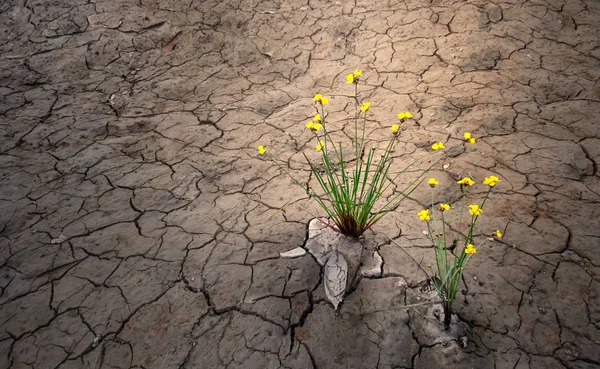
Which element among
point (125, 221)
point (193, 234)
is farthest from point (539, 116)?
point (125, 221)

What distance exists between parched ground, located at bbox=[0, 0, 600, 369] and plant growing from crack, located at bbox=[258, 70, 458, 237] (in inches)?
4.7

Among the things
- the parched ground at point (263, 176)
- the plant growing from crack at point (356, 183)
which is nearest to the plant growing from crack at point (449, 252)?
the parched ground at point (263, 176)

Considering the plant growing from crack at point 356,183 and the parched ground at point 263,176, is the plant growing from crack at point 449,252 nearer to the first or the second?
the parched ground at point 263,176

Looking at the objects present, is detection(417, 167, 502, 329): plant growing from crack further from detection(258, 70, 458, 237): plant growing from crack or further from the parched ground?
detection(258, 70, 458, 237): plant growing from crack

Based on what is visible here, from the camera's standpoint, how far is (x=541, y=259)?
6.23 ft

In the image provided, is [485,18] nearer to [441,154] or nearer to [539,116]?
[539,116]

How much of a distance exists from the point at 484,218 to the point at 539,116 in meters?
1.12

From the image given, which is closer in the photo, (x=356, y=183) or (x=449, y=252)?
(x=356, y=183)

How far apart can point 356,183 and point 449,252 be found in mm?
644

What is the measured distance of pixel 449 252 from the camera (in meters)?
2.00

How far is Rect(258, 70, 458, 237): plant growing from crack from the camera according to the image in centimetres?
189

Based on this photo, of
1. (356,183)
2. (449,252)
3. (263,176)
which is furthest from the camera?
(263,176)

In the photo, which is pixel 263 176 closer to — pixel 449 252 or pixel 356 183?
pixel 356 183

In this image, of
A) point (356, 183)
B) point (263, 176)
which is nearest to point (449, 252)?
point (356, 183)
